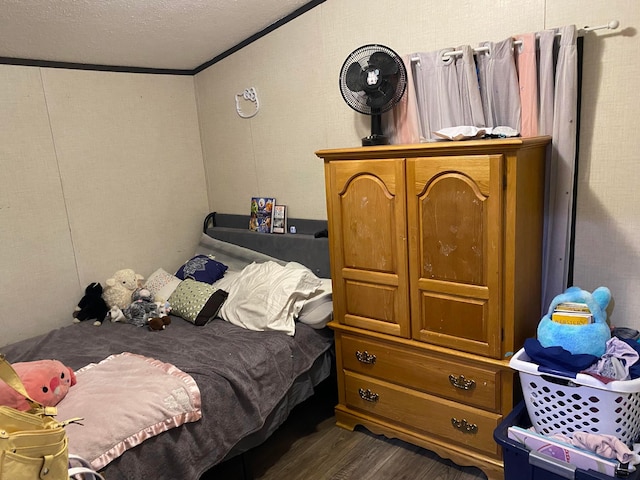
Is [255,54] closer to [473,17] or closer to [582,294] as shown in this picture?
[473,17]

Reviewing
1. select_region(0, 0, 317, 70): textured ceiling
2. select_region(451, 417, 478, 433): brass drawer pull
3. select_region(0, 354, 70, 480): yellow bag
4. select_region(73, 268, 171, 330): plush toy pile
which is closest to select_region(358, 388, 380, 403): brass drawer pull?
select_region(451, 417, 478, 433): brass drawer pull

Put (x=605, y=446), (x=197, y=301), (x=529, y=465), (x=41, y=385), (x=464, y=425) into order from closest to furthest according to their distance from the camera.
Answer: (x=605, y=446) → (x=529, y=465) → (x=41, y=385) → (x=464, y=425) → (x=197, y=301)

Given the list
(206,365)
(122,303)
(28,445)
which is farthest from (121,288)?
(28,445)

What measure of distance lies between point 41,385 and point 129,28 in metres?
1.93

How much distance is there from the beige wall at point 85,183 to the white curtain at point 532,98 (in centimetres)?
203

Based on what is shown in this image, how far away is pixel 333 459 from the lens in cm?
240

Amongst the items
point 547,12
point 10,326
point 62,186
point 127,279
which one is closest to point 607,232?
point 547,12

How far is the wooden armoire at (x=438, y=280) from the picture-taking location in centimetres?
195

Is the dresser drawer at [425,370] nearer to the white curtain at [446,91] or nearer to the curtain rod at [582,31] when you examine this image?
the white curtain at [446,91]

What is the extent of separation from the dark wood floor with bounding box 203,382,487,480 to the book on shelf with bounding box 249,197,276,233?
133cm

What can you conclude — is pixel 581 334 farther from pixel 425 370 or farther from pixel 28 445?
pixel 28 445

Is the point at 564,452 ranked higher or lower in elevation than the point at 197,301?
lower

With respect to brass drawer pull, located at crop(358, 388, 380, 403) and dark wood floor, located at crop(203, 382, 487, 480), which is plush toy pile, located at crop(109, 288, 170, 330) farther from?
brass drawer pull, located at crop(358, 388, 380, 403)

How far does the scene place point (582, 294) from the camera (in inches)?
73.4
